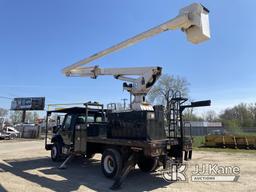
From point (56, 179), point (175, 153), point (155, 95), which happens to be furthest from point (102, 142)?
point (155, 95)

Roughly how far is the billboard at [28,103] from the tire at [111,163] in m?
48.8

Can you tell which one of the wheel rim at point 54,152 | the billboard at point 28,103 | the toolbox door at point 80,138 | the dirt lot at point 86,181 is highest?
the billboard at point 28,103

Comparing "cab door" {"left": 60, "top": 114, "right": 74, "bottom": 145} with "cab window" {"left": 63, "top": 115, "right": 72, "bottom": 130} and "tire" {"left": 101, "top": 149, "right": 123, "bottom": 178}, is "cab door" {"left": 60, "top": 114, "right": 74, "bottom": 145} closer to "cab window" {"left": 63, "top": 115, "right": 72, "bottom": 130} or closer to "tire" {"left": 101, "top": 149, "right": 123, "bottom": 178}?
"cab window" {"left": 63, "top": 115, "right": 72, "bottom": 130}

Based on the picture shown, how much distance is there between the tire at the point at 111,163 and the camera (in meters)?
9.37

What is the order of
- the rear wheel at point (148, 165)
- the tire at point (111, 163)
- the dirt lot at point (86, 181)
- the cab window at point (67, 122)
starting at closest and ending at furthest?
the dirt lot at point (86, 181), the tire at point (111, 163), the rear wheel at point (148, 165), the cab window at point (67, 122)

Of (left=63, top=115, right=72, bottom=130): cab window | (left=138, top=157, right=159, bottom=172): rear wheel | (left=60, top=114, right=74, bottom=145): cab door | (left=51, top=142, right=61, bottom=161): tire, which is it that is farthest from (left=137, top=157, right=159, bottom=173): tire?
(left=51, top=142, right=61, bottom=161): tire

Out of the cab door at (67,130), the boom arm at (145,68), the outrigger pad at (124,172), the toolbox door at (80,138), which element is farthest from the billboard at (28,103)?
the outrigger pad at (124,172)

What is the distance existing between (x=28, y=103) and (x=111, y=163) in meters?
51.5

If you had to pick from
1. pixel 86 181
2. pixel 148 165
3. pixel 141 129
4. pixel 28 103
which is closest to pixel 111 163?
pixel 86 181

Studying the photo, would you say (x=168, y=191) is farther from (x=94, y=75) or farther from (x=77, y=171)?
(x=94, y=75)

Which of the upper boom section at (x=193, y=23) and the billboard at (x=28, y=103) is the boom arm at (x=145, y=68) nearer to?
the upper boom section at (x=193, y=23)

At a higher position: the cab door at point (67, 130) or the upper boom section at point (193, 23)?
the upper boom section at point (193, 23)

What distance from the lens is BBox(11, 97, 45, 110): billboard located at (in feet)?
185

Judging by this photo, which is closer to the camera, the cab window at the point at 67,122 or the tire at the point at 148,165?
the tire at the point at 148,165
